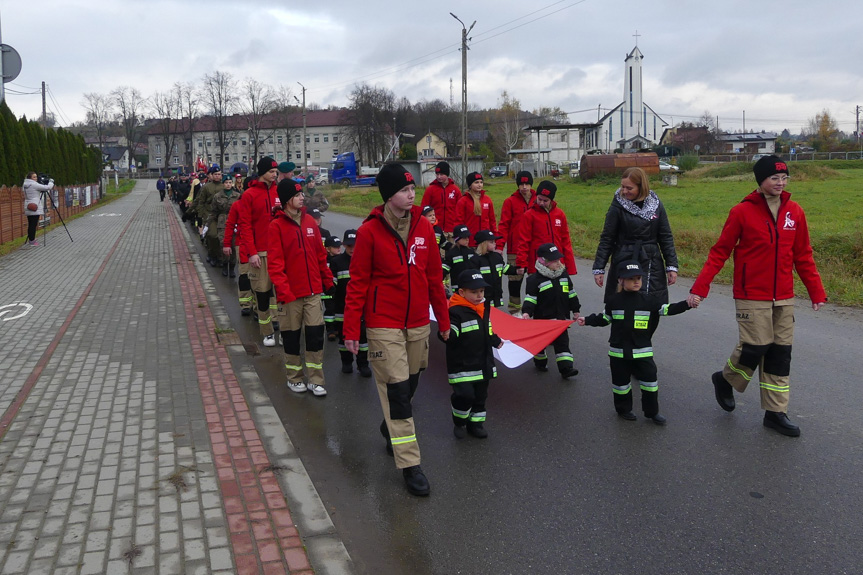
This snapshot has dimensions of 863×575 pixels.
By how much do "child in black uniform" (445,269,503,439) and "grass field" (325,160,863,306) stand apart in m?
7.72

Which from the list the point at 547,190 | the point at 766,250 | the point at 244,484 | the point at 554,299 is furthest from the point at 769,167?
the point at 244,484

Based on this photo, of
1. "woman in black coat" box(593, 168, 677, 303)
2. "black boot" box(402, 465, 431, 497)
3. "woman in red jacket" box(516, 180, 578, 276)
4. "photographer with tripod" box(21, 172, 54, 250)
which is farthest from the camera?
"photographer with tripod" box(21, 172, 54, 250)

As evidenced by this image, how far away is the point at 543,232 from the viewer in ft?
26.9

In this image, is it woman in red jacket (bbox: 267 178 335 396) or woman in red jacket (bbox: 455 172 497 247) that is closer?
woman in red jacket (bbox: 267 178 335 396)

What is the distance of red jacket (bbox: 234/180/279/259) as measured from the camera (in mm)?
8805

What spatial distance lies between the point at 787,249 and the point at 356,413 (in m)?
3.76

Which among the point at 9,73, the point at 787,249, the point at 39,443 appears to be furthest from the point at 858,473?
the point at 9,73

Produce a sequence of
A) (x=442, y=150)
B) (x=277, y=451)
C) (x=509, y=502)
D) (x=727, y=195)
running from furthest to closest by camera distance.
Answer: (x=442, y=150)
(x=727, y=195)
(x=277, y=451)
(x=509, y=502)

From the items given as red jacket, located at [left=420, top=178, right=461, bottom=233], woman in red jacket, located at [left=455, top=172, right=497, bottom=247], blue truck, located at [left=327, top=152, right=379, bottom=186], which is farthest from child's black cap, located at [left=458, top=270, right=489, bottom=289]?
blue truck, located at [left=327, top=152, right=379, bottom=186]

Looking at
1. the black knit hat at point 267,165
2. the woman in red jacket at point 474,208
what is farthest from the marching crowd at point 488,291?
the woman in red jacket at point 474,208

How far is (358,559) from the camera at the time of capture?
386cm

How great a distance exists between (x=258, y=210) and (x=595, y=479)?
5762 mm

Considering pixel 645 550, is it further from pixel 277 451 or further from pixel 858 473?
pixel 277 451

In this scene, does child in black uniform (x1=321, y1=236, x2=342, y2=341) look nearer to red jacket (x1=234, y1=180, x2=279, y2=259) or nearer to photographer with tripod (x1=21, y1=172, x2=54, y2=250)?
red jacket (x1=234, y1=180, x2=279, y2=259)
